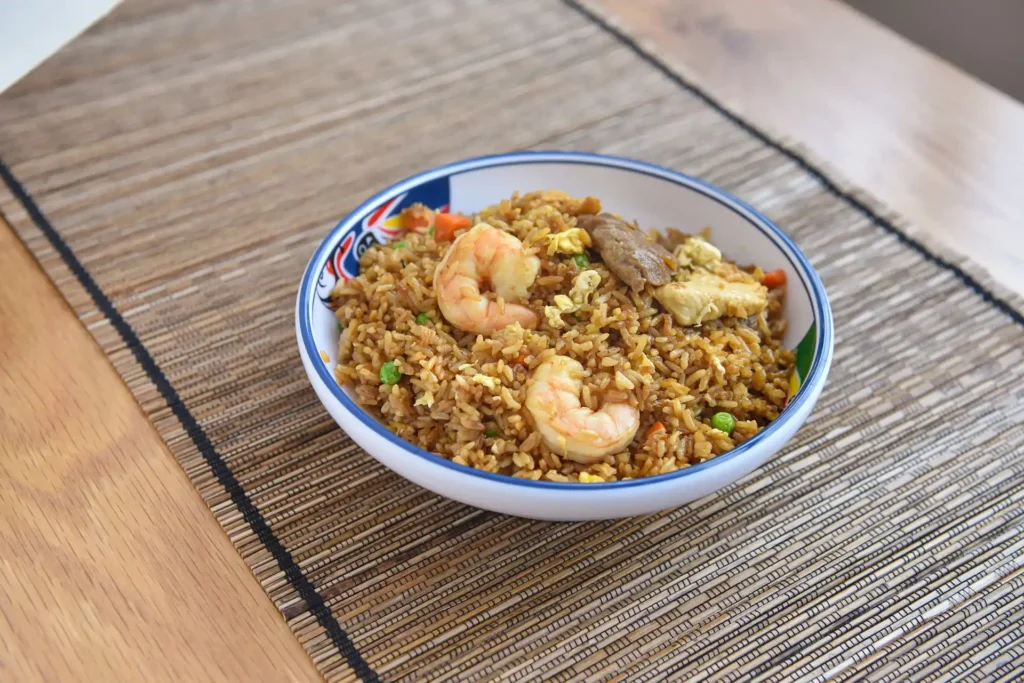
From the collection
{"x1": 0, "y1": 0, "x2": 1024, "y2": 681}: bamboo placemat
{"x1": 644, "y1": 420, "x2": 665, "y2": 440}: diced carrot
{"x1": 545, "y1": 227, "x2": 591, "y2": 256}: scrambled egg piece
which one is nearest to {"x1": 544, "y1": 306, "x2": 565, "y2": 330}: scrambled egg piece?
{"x1": 545, "y1": 227, "x2": 591, "y2": 256}: scrambled egg piece

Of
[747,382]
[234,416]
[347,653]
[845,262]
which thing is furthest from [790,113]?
[347,653]

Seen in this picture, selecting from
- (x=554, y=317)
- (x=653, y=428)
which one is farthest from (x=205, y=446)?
(x=653, y=428)

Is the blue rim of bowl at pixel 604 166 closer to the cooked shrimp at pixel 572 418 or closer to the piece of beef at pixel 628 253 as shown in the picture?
the cooked shrimp at pixel 572 418

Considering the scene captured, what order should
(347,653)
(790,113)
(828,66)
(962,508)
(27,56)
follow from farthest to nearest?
1. (828,66)
2. (790,113)
3. (27,56)
4. (962,508)
5. (347,653)

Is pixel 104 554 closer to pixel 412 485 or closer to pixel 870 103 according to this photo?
pixel 412 485

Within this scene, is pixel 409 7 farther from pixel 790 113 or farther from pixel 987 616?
pixel 987 616

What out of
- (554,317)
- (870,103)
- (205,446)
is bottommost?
(870,103)
